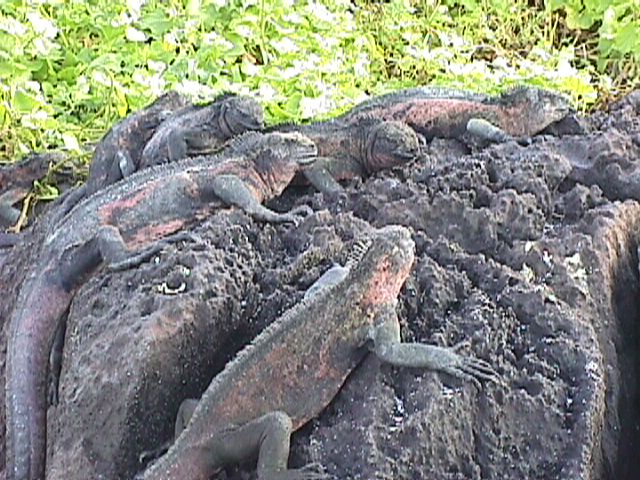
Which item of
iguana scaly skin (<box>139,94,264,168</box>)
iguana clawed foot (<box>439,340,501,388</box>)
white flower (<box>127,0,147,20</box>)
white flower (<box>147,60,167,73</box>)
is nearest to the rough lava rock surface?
iguana clawed foot (<box>439,340,501,388</box>)

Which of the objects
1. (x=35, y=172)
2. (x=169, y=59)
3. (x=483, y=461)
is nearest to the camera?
(x=483, y=461)

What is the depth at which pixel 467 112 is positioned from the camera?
4.14m

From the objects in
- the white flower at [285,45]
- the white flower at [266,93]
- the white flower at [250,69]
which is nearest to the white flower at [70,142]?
the white flower at [266,93]

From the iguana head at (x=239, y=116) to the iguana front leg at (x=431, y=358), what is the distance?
177 cm

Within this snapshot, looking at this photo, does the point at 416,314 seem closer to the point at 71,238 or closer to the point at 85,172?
the point at 71,238

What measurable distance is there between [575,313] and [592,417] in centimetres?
32

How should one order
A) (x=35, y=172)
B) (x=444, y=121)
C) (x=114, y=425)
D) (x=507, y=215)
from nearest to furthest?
1. (x=114, y=425)
2. (x=507, y=215)
3. (x=444, y=121)
4. (x=35, y=172)

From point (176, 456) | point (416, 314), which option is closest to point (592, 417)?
point (416, 314)

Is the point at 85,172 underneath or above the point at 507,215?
underneath

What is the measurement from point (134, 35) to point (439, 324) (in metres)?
4.76

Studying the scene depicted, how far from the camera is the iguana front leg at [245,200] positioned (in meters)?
3.47

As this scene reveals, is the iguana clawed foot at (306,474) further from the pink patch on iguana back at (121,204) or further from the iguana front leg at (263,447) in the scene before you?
the pink patch on iguana back at (121,204)

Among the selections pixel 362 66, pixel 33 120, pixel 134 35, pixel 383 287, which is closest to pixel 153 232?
pixel 383 287

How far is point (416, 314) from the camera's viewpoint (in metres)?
3.03
